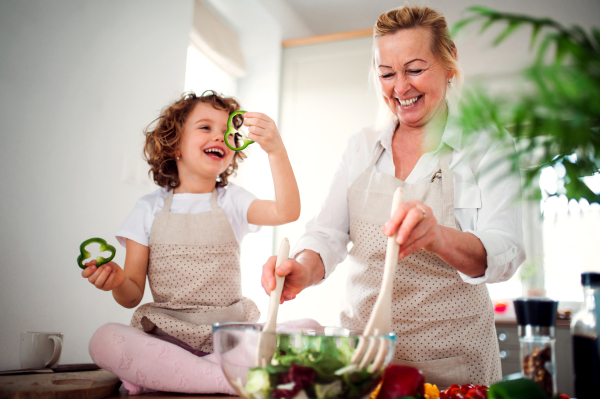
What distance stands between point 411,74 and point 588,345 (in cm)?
84

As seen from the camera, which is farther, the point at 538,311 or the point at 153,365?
the point at 153,365

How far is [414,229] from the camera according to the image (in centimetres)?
66

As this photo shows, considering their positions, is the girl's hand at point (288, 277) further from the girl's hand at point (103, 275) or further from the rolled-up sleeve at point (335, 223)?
the girl's hand at point (103, 275)

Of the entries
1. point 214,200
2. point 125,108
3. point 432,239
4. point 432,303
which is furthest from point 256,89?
point 432,239

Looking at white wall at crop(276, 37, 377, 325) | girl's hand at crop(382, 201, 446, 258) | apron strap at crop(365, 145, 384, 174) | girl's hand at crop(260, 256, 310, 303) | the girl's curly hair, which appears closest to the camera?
girl's hand at crop(382, 201, 446, 258)

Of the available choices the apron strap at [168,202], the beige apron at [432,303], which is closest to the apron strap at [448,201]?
the beige apron at [432,303]

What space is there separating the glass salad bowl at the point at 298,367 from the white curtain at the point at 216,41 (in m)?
2.31

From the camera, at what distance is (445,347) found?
41.7 inches

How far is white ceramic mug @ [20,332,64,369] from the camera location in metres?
1.13

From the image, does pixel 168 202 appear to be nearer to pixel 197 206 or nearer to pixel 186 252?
pixel 197 206

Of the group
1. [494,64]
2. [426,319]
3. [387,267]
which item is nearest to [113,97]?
[426,319]

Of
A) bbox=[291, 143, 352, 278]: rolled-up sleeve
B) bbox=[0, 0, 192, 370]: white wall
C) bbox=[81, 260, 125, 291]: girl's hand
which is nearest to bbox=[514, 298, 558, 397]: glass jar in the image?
bbox=[291, 143, 352, 278]: rolled-up sleeve

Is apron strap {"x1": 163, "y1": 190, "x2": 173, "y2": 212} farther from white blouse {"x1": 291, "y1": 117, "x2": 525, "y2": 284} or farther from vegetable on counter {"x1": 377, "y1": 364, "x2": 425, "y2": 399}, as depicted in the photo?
vegetable on counter {"x1": 377, "y1": 364, "x2": 425, "y2": 399}

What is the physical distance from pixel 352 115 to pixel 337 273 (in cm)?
99
